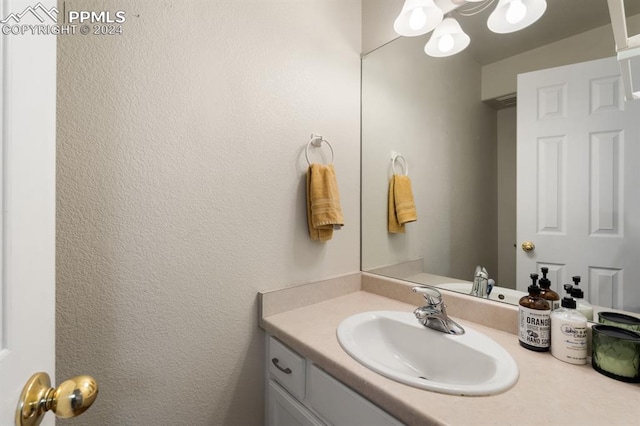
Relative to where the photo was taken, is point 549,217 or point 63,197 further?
point 549,217

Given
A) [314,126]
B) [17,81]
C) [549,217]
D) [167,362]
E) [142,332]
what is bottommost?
[167,362]

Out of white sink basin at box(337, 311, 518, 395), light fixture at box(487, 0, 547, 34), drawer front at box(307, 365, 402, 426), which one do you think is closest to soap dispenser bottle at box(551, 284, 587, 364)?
white sink basin at box(337, 311, 518, 395)

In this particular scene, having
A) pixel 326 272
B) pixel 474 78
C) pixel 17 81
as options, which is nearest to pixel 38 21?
pixel 17 81

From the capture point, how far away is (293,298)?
1.12 meters

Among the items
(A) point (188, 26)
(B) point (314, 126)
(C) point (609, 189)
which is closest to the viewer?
(C) point (609, 189)

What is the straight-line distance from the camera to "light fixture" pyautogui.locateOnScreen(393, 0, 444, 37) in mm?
1112

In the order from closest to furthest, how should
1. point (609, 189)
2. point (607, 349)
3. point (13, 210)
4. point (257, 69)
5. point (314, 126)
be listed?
1. point (13, 210)
2. point (607, 349)
3. point (609, 189)
4. point (257, 69)
5. point (314, 126)

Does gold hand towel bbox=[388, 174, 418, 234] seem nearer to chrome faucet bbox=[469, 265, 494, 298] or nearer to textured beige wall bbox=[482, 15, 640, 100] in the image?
chrome faucet bbox=[469, 265, 494, 298]

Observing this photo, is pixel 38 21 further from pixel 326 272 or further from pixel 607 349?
pixel 607 349

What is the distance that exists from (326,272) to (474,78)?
3.26 feet

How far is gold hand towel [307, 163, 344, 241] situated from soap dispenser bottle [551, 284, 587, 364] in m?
0.73

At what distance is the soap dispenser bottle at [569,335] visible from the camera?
707 mm

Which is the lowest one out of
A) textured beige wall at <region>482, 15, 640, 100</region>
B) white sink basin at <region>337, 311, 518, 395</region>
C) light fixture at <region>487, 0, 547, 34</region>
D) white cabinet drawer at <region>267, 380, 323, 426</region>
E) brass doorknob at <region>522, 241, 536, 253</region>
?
white cabinet drawer at <region>267, 380, 323, 426</region>

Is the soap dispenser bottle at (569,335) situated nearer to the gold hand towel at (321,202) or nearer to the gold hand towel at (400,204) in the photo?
the gold hand towel at (400,204)
